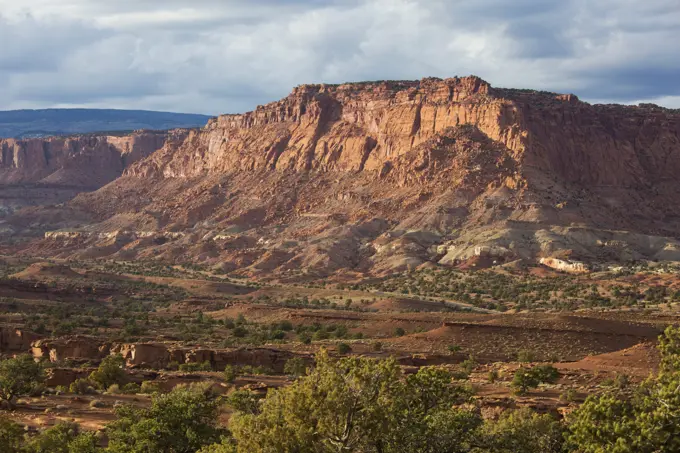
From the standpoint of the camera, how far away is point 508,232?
4003 inches

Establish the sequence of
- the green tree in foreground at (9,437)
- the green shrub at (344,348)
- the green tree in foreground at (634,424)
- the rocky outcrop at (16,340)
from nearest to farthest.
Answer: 1. the green tree in foreground at (634,424)
2. the green tree in foreground at (9,437)
3. the green shrub at (344,348)
4. the rocky outcrop at (16,340)

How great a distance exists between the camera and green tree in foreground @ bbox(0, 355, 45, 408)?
108ft

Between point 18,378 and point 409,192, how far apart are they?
87.2m

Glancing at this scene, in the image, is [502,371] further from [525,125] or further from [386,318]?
[525,125]

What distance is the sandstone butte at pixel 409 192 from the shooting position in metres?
104

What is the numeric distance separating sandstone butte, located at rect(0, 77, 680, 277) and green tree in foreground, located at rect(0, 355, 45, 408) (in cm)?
6644

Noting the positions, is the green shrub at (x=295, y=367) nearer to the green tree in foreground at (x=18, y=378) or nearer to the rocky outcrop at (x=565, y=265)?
the green tree in foreground at (x=18, y=378)

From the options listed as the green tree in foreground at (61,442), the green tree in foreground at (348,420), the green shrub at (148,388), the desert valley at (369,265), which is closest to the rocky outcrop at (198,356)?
the desert valley at (369,265)

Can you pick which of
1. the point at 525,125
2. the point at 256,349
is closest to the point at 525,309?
the point at 256,349

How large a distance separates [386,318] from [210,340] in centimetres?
1429

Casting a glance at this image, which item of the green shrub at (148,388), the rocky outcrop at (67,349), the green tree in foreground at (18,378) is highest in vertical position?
the green tree in foreground at (18,378)

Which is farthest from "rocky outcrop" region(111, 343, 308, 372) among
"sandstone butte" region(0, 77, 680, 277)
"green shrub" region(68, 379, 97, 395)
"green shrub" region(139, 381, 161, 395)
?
"sandstone butte" region(0, 77, 680, 277)

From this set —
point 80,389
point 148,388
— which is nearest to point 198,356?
point 148,388

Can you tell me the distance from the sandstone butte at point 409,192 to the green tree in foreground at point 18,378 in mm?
66442
